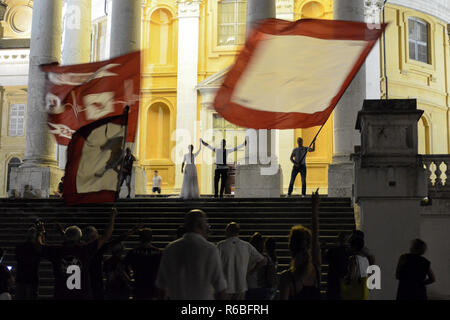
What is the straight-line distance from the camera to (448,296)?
12.4 metres

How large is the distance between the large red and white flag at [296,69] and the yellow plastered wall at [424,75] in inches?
714

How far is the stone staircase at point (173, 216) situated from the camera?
13875mm

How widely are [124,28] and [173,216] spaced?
8318 millimetres

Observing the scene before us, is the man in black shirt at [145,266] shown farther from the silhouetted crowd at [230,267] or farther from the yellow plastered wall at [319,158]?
the yellow plastered wall at [319,158]

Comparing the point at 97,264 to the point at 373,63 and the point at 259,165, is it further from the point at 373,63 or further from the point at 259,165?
the point at 373,63

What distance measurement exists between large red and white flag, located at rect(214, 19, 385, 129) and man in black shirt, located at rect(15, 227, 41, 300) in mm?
3279

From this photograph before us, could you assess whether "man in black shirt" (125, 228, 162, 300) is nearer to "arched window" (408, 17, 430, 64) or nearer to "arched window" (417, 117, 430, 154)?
"arched window" (417, 117, 430, 154)

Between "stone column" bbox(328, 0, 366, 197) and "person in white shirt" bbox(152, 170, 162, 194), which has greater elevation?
"stone column" bbox(328, 0, 366, 197)

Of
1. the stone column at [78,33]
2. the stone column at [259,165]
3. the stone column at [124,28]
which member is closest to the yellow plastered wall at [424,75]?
the stone column at [259,165]

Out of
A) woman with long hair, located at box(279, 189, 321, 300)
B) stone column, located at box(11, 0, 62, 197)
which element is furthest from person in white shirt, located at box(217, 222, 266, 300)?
stone column, located at box(11, 0, 62, 197)

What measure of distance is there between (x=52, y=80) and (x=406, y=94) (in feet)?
62.6

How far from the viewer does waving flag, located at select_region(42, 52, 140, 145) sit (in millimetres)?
10406

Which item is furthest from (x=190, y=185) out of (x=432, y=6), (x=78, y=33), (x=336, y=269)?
(x=432, y=6)
